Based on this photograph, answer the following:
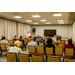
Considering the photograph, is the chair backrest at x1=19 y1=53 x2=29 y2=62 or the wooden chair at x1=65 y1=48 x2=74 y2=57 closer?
the chair backrest at x1=19 y1=53 x2=29 y2=62

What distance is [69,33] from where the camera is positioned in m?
20.2

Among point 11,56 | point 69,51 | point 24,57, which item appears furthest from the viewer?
point 69,51

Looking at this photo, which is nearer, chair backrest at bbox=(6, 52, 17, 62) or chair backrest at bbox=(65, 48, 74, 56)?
chair backrest at bbox=(6, 52, 17, 62)

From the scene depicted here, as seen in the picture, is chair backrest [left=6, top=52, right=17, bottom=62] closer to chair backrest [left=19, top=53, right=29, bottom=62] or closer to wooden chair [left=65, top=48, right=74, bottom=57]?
chair backrest [left=19, top=53, right=29, bottom=62]

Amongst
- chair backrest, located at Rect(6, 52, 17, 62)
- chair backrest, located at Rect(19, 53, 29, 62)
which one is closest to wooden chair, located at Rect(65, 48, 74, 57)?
chair backrest, located at Rect(19, 53, 29, 62)

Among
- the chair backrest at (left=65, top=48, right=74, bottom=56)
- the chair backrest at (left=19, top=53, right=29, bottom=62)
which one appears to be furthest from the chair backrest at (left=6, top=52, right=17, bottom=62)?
the chair backrest at (left=65, top=48, right=74, bottom=56)

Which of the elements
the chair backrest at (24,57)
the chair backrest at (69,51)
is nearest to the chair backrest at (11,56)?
the chair backrest at (24,57)

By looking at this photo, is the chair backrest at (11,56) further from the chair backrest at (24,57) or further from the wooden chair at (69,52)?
the wooden chair at (69,52)

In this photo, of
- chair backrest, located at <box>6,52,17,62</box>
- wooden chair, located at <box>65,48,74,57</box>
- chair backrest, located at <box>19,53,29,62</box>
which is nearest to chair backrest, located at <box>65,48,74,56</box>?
wooden chair, located at <box>65,48,74,57</box>

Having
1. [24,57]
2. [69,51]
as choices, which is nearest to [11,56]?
[24,57]

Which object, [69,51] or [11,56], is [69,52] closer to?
[69,51]

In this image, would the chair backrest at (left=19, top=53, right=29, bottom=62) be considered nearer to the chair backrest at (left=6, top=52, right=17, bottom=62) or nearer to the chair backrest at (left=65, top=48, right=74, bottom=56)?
the chair backrest at (left=6, top=52, right=17, bottom=62)
